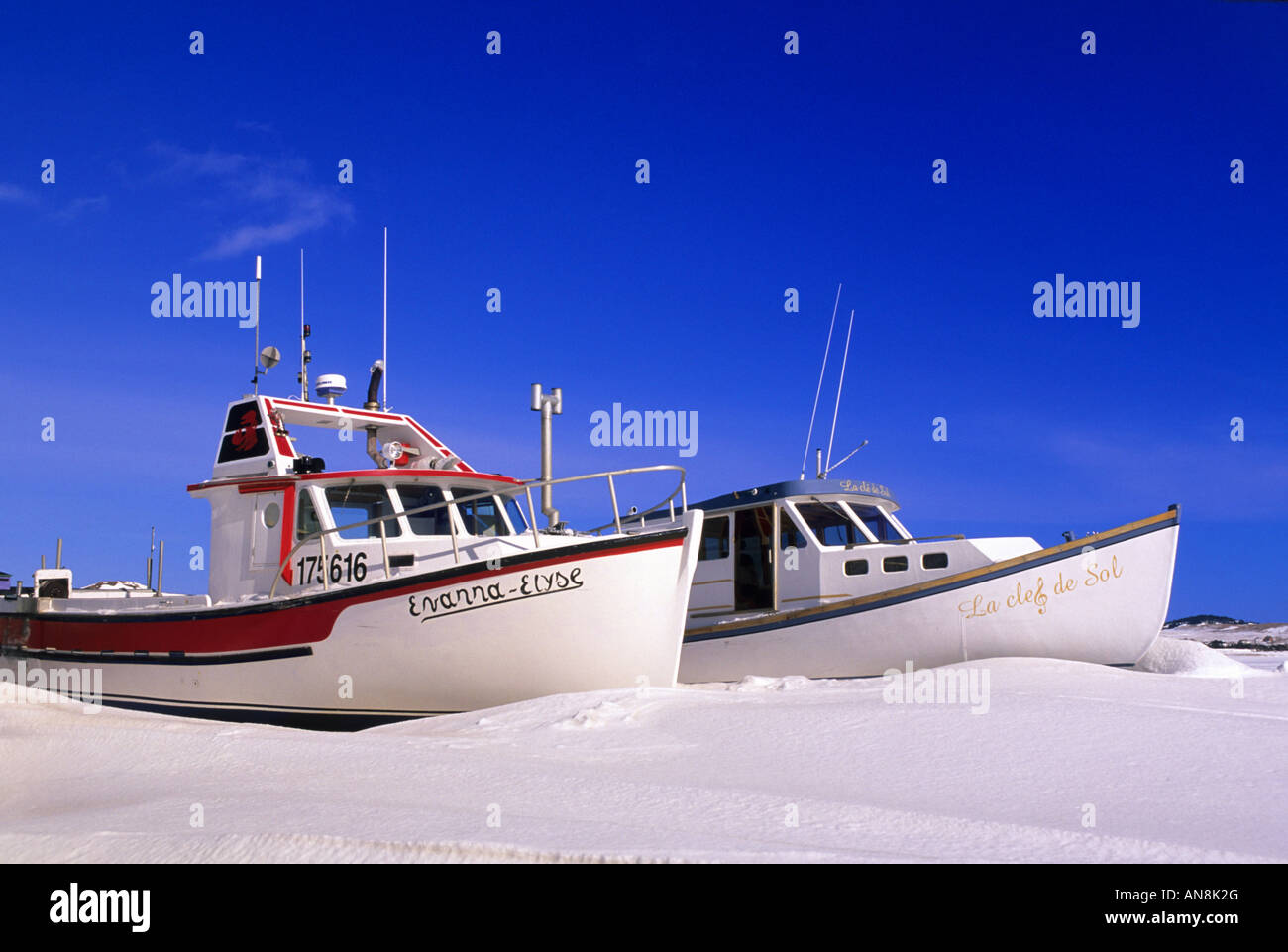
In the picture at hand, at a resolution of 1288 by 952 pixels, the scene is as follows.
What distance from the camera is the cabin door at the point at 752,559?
14.7m

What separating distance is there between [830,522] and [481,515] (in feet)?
17.5

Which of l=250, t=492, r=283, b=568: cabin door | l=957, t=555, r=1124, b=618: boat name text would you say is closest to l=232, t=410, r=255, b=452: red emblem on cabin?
l=250, t=492, r=283, b=568: cabin door

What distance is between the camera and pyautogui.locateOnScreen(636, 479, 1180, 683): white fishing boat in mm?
11914

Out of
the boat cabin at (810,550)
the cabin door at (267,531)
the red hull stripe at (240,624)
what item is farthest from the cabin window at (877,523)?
the cabin door at (267,531)

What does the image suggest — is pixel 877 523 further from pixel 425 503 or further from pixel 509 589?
pixel 509 589

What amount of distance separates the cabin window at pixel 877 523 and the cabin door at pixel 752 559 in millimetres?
1342

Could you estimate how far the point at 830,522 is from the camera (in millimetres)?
14375

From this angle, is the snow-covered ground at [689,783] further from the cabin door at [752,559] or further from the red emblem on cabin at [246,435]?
the cabin door at [752,559]

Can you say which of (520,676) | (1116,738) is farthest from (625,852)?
(520,676)

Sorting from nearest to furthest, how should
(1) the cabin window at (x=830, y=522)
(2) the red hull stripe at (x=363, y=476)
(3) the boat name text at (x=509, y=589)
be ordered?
(3) the boat name text at (x=509, y=589) < (2) the red hull stripe at (x=363, y=476) < (1) the cabin window at (x=830, y=522)

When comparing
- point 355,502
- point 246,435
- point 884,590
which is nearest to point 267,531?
point 355,502

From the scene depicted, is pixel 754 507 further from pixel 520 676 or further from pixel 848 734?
pixel 848 734
